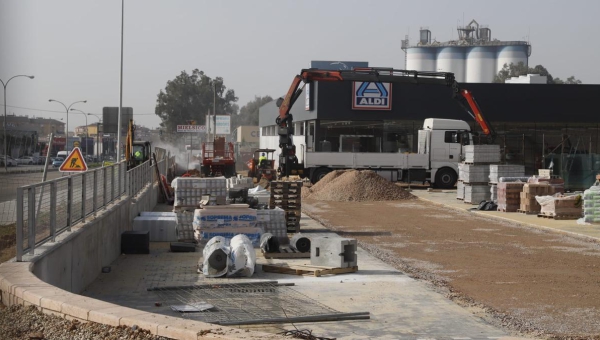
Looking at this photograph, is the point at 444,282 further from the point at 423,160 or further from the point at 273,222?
the point at 423,160

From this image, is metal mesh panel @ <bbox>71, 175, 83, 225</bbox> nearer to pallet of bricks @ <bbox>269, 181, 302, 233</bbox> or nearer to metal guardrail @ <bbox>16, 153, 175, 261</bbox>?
metal guardrail @ <bbox>16, 153, 175, 261</bbox>

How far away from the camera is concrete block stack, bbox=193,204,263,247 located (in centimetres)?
1856

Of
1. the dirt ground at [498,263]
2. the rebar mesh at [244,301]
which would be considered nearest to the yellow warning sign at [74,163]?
the dirt ground at [498,263]

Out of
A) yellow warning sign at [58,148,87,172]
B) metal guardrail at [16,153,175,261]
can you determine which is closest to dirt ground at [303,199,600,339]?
metal guardrail at [16,153,175,261]

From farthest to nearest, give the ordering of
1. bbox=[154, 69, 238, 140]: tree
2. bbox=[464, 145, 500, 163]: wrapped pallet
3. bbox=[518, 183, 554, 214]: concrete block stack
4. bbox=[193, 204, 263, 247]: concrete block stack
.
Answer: bbox=[154, 69, 238, 140]: tree < bbox=[464, 145, 500, 163]: wrapped pallet < bbox=[518, 183, 554, 214]: concrete block stack < bbox=[193, 204, 263, 247]: concrete block stack

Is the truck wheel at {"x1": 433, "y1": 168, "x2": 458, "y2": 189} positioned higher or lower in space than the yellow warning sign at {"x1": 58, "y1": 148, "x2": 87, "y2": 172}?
lower

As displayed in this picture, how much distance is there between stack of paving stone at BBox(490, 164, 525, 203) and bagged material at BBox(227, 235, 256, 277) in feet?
62.8

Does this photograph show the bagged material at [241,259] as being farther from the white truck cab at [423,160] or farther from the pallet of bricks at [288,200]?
the white truck cab at [423,160]

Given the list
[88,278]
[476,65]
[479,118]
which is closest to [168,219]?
[88,278]

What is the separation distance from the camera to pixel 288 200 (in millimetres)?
22438

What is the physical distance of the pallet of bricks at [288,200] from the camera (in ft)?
73.7

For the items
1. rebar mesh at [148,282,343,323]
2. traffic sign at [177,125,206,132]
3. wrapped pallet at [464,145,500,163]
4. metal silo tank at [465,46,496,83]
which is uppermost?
metal silo tank at [465,46,496,83]

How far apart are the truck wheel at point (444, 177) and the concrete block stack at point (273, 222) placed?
2592 cm

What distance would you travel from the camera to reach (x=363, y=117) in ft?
168
